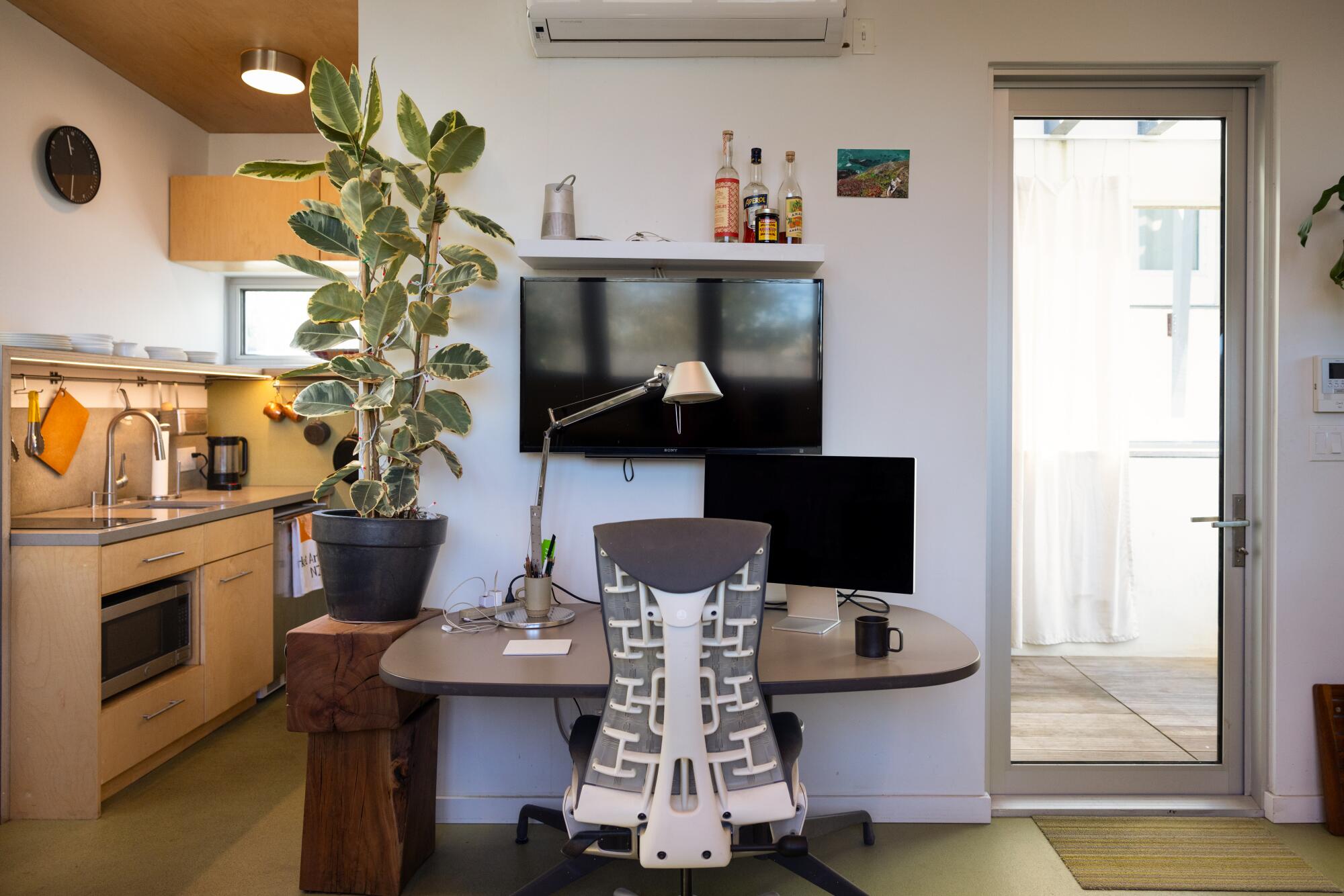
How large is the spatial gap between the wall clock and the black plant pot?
2238mm

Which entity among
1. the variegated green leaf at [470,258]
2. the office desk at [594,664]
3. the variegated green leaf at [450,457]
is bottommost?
the office desk at [594,664]

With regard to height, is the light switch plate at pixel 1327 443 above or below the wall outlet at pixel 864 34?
below

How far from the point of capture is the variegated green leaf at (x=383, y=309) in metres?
2.28

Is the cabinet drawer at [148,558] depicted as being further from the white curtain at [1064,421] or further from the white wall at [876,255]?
the white curtain at [1064,421]

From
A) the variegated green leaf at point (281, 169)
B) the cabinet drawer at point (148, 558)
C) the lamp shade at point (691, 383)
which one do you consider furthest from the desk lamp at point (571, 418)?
the cabinet drawer at point (148, 558)

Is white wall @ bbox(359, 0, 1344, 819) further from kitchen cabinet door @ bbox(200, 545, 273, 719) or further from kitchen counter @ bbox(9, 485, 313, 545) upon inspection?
kitchen cabinet door @ bbox(200, 545, 273, 719)

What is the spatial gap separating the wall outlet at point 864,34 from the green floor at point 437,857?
2.58m

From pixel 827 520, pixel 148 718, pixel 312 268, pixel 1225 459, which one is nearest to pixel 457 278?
pixel 312 268

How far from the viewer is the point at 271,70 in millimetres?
3486

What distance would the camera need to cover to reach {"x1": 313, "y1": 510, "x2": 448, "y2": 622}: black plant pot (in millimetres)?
2275

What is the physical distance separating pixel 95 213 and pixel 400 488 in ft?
8.05

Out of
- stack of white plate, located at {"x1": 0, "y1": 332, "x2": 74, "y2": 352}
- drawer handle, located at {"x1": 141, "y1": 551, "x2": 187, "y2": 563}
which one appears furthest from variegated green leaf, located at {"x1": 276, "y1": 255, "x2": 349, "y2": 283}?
drawer handle, located at {"x1": 141, "y1": 551, "x2": 187, "y2": 563}

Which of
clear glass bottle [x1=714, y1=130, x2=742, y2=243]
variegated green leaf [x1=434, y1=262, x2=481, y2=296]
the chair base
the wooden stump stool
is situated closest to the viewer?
the chair base

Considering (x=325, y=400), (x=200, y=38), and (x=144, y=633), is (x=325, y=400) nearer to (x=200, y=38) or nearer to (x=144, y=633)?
(x=144, y=633)
